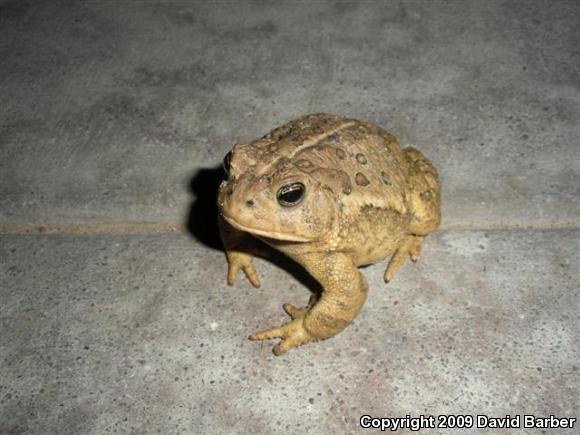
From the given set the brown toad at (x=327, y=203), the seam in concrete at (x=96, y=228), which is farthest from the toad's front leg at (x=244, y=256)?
the seam in concrete at (x=96, y=228)

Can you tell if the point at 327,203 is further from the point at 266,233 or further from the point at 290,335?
the point at 290,335

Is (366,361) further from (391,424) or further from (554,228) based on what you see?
(554,228)

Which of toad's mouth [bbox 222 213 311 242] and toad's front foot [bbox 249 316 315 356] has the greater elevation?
toad's mouth [bbox 222 213 311 242]

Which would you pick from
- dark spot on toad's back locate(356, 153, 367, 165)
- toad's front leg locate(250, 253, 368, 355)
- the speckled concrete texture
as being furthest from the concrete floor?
dark spot on toad's back locate(356, 153, 367, 165)

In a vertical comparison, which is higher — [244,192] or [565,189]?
[244,192]

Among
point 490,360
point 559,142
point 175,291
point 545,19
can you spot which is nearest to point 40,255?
point 175,291

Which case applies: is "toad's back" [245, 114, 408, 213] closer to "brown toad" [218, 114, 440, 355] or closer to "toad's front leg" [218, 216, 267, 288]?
"brown toad" [218, 114, 440, 355]
